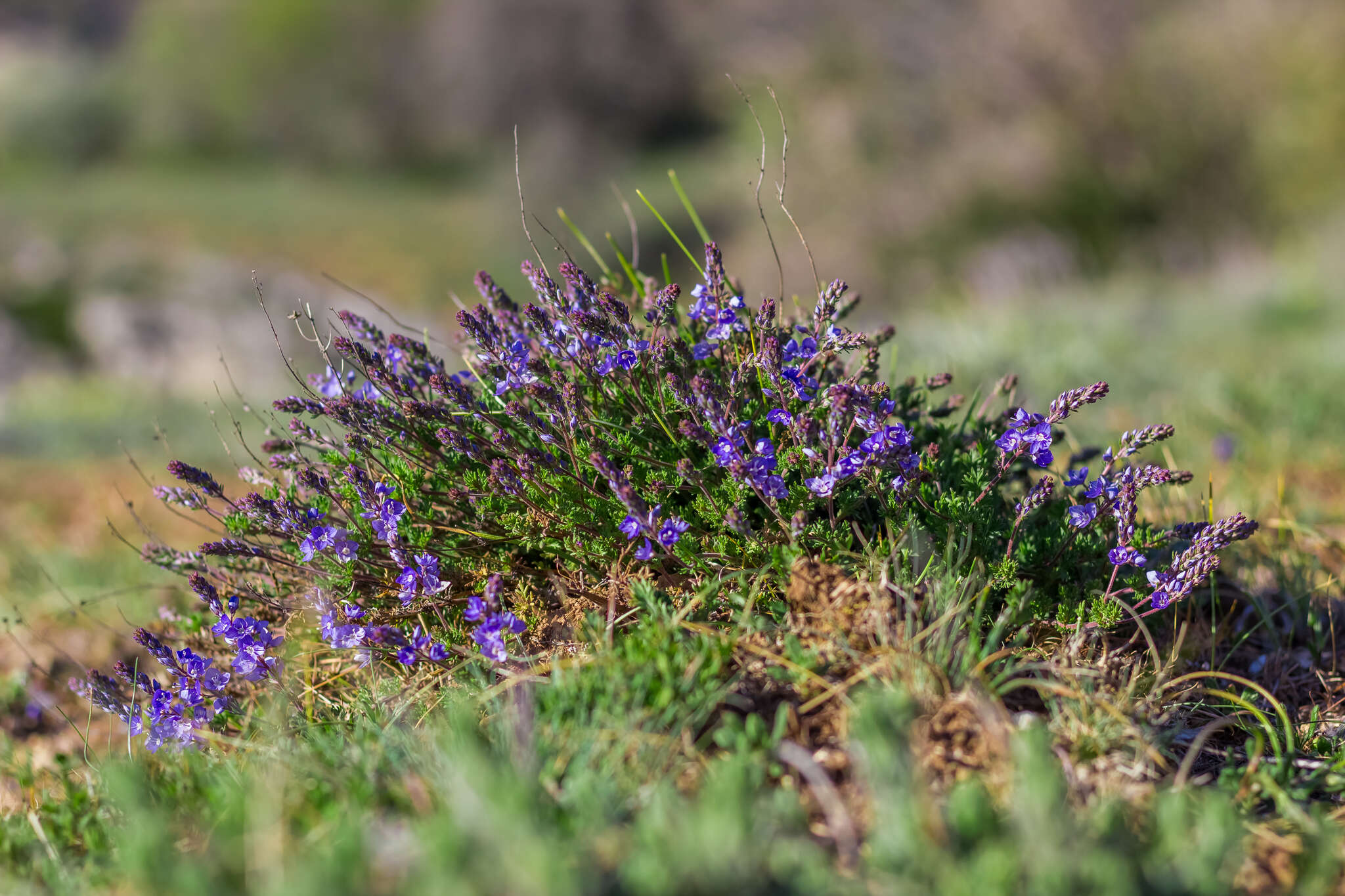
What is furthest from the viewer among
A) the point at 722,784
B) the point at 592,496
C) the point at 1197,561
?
the point at 592,496

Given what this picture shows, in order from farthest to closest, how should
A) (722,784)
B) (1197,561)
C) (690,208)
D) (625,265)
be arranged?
1. (690,208)
2. (625,265)
3. (1197,561)
4. (722,784)

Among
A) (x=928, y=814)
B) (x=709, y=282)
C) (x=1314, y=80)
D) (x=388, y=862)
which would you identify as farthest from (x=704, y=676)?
(x=1314, y=80)

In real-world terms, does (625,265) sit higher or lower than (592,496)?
higher

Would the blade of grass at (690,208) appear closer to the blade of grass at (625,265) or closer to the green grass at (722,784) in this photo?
the blade of grass at (625,265)

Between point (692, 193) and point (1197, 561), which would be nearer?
point (1197, 561)

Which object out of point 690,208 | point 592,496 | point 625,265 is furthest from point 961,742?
point 690,208

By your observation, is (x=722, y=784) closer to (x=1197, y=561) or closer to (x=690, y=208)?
(x=1197, y=561)

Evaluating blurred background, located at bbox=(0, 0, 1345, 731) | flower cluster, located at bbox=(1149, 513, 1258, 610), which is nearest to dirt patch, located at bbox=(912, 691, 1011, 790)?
flower cluster, located at bbox=(1149, 513, 1258, 610)
